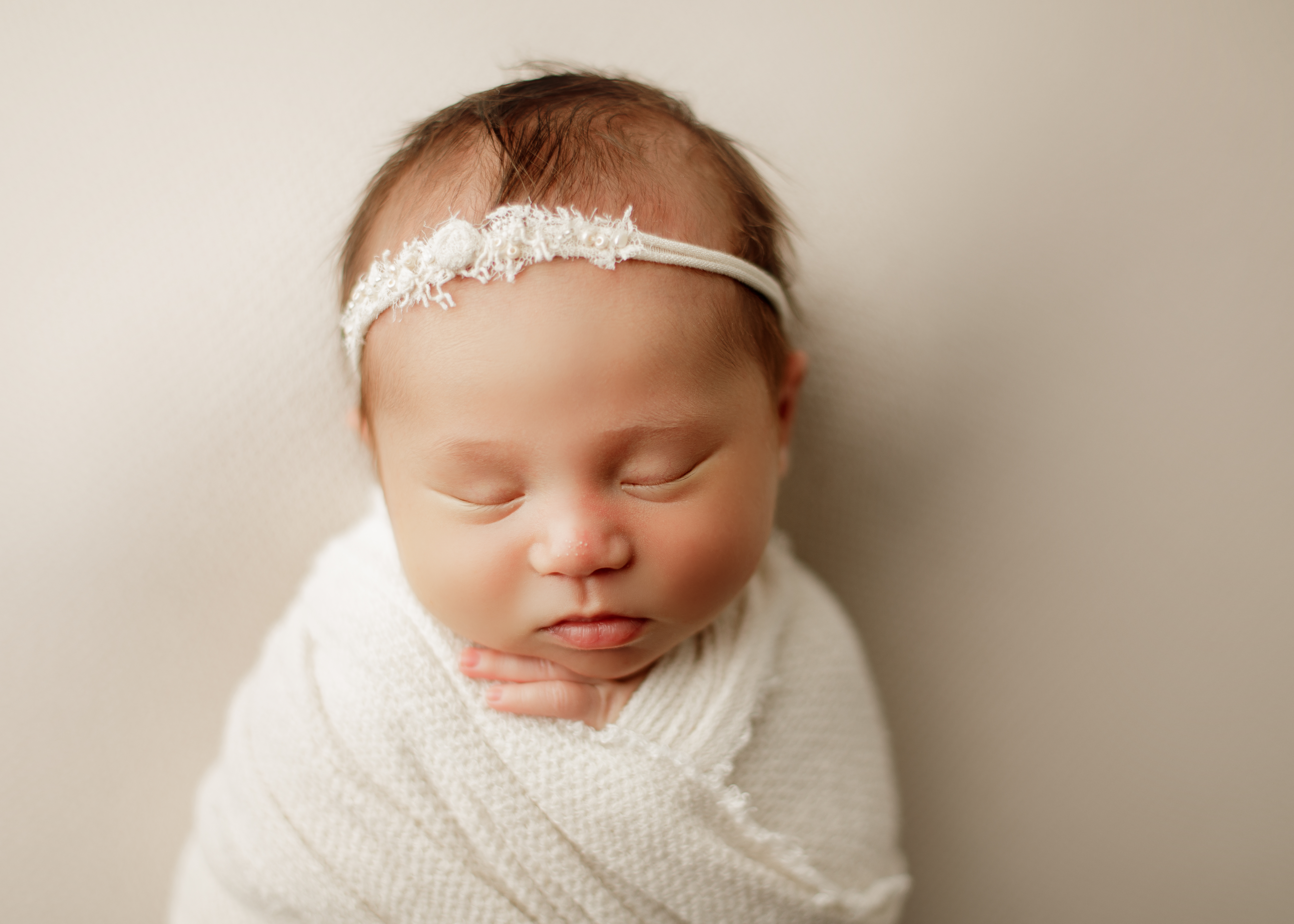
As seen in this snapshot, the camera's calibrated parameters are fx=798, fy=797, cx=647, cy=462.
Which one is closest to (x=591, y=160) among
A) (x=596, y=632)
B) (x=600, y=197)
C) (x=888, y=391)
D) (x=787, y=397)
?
(x=600, y=197)

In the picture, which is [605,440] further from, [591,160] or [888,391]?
[888,391]

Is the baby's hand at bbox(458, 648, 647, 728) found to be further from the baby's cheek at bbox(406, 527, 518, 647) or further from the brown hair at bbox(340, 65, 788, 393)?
the brown hair at bbox(340, 65, 788, 393)

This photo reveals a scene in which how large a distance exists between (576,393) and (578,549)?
0.14m

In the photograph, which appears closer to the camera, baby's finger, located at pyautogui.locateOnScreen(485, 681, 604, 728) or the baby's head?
the baby's head

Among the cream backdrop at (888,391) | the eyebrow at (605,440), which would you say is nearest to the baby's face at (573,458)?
the eyebrow at (605,440)

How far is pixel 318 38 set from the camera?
1024 millimetres

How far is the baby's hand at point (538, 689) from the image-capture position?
2.63ft

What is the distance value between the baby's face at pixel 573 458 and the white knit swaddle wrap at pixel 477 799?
9 cm

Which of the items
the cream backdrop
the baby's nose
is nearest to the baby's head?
the baby's nose

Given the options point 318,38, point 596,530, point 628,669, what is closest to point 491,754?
point 628,669

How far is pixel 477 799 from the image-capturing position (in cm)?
79

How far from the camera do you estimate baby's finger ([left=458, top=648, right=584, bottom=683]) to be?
812 millimetres

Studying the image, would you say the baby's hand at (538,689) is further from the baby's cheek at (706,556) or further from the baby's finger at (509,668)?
the baby's cheek at (706,556)

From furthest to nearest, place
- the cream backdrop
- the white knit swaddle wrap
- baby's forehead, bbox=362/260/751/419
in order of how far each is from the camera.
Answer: the cream backdrop
the white knit swaddle wrap
baby's forehead, bbox=362/260/751/419
